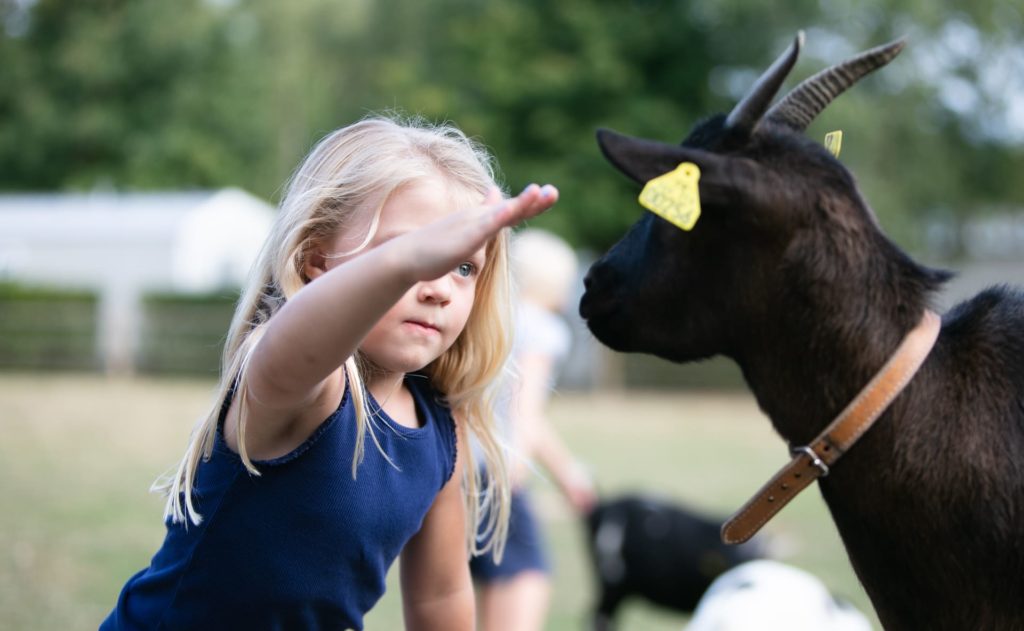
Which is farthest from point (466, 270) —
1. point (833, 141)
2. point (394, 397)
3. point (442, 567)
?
point (833, 141)

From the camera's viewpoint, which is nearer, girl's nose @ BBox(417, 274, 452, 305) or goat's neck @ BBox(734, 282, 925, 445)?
girl's nose @ BBox(417, 274, 452, 305)

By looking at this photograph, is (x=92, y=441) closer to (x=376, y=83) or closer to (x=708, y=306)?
(x=708, y=306)

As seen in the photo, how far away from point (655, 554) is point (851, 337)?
4.29 meters

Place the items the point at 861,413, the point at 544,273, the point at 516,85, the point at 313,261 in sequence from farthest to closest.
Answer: the point at 516,85 → the point at 544,273 → the point at 313,261 → the point at 861,413

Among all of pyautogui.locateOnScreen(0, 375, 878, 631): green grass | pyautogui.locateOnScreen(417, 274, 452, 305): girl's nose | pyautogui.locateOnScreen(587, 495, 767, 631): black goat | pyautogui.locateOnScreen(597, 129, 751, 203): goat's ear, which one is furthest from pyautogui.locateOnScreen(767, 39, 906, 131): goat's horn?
pyautogui.locateOnScreen(0, 375, 878, 631): green grass

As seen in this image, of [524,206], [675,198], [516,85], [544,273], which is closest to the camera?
[524,206]

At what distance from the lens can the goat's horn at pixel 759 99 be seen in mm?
2410

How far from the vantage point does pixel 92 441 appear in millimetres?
13859

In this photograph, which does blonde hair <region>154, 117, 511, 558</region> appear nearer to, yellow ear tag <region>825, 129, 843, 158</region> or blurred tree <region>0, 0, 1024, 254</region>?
yellow ear tag <region>825, 129, 843, 158</region>

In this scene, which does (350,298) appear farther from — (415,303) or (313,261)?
(313,261)

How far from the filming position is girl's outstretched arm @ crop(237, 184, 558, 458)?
1918mm

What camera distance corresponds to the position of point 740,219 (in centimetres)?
251

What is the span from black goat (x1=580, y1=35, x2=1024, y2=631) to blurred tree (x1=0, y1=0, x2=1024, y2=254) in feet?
70.1

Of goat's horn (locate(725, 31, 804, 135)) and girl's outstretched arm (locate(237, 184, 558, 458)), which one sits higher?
goat's horn (locate(725, 31, 804, 135))
